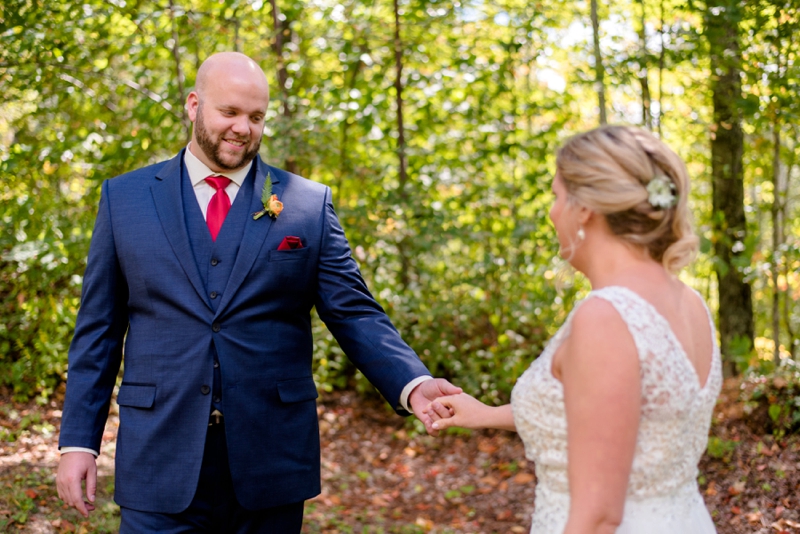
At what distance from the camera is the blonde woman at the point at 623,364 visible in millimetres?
1642

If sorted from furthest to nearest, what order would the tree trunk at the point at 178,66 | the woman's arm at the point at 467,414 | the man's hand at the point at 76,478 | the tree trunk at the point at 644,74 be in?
the tree trunk at the point at 178,66 < the tree trunk at the point at 644,74 < the man's hand at the point at 76,478 < the woman's arm at the point at 467,414

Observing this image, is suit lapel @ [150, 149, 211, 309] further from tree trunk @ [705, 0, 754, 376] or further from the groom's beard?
tree trunk @ [705, 0, 754, 376]

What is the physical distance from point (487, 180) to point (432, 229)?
90 cm

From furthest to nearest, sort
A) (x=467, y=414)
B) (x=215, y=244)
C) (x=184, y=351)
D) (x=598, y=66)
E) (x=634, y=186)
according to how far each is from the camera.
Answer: (x=598, y=66), (x=215, y=244), (x=184, y=351), (x=467, y=414), (x=634, y=186)

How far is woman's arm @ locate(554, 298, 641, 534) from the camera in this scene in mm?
1627

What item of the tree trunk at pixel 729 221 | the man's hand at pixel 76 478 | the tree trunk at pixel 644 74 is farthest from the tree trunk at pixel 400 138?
the man's hand at pixel 76 478

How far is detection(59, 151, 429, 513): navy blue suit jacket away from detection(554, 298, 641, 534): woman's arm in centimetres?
127

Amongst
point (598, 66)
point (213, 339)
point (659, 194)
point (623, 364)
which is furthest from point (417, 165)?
point (623, 364)

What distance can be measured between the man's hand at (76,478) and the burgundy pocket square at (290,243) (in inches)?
38.2

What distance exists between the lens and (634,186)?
1.77 meters

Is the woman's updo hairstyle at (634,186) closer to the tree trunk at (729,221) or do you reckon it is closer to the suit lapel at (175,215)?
the suit lapel at (175,215)

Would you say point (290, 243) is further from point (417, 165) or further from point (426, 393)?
point (417, 165)

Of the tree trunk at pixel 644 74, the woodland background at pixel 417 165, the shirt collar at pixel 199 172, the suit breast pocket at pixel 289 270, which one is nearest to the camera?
the suit breast pocket at pixel 289 270

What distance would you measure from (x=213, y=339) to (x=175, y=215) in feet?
1.53
